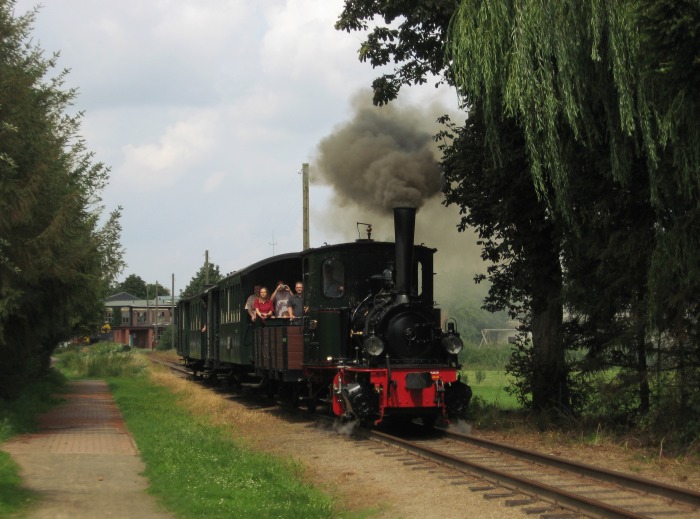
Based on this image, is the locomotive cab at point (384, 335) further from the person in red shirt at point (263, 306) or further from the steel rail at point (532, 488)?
the person in red shirt at point (263, 306)

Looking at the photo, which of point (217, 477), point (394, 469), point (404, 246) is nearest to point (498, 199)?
point (404, 246)

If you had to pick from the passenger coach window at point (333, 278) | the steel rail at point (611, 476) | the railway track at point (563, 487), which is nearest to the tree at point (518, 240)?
the passenger coach window at point (333, 278)

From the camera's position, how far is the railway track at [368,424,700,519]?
7.20 m

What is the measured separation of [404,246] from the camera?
1251cm

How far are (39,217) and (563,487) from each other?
10.0 meters

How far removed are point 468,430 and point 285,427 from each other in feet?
10.5

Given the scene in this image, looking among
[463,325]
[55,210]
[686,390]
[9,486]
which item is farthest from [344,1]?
[463,325]

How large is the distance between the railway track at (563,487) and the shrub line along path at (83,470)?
3.33 metres

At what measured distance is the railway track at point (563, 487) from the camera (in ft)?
23.6

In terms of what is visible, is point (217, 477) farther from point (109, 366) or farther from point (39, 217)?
point (109, 366)

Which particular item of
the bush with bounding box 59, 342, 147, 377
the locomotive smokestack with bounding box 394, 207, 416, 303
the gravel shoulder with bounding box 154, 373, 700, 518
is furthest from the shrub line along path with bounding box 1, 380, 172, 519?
the bush with bounding box 59, 342, 147, 377

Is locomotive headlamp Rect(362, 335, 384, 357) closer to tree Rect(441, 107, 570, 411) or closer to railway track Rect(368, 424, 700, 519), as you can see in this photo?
railway track Rect(368, 424, 700, 519)

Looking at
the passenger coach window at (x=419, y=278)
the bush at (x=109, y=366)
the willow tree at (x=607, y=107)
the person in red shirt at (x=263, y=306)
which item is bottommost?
the bush at (x=109, y=366)

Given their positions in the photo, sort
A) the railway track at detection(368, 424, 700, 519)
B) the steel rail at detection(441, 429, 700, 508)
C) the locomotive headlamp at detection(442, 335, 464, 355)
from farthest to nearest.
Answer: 1. the locomotive headlamp at detection(442, 335, 464, 355)
2. the steel rail at detection(441, 429, 700, 508)
3. the railway track at detection(368, 424, 700, 519)
